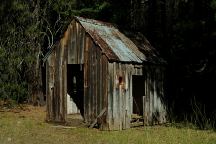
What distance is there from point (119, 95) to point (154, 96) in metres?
3.16

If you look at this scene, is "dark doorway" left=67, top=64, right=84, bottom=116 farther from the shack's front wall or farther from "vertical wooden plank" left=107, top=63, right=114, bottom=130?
"vertical wooden plank" left=107, top=63, right=114, bottom=130

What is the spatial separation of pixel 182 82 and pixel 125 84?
7.13 meters

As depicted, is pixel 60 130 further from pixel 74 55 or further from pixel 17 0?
pixel 17 0

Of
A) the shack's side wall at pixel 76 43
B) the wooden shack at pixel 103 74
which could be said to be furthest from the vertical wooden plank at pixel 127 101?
the shack's side wall at pixel 76 43

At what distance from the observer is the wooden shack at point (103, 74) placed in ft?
62.6

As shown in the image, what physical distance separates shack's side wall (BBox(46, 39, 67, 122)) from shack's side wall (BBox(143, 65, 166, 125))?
3.69 metres

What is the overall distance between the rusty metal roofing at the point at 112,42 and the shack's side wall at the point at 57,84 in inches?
59.0

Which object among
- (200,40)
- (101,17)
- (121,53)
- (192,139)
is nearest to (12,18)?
(101,17)

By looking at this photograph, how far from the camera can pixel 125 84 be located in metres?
19.8

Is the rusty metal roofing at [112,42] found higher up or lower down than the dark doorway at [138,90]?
higher up

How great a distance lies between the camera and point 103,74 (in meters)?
19.2

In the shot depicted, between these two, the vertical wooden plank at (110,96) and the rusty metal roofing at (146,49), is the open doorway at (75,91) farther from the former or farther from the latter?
the vertical wooden plank at (110,96)

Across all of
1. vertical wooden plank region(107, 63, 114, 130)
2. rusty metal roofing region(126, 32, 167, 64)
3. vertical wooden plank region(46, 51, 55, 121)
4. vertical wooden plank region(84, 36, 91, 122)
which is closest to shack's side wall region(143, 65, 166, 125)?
rusty metal roofing region(126, 32, 167, 64)

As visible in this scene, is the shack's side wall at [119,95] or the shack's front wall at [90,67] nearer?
the shack's side wall at [119,95]
